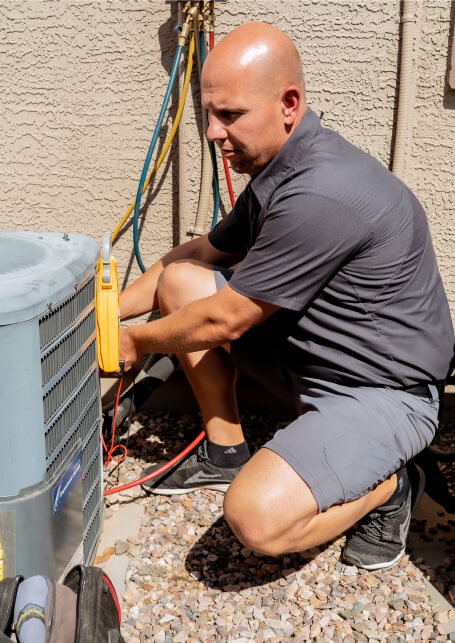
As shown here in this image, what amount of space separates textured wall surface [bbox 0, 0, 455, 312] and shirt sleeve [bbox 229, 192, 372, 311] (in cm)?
102

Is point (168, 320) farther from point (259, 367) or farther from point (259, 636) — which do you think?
point (259, 636)

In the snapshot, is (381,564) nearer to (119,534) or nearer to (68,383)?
(119,534)

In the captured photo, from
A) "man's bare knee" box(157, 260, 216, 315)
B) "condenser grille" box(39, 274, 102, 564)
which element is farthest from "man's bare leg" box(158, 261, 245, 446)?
"condenser grille" box(39, 274, 102, 564)

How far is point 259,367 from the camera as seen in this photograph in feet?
7.68

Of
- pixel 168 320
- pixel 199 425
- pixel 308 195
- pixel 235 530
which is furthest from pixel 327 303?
pixel 199 425

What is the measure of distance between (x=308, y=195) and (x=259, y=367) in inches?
28.0

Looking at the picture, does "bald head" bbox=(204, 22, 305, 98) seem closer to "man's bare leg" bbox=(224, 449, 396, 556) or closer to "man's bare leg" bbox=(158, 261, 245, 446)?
"man's bare leg" bbox=(158, 261, 245, 446)

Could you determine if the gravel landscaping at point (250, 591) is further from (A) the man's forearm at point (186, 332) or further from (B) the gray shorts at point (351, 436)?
(A) the man's forearm at point (186, 332)

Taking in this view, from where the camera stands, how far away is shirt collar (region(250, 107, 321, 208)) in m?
1.99

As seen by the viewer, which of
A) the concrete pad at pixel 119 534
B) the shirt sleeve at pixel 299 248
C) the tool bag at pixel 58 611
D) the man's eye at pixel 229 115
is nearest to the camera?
the tool bag at pixel 58 611

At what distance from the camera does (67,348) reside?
167 centimetres

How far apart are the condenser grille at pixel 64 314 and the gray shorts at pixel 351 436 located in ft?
2.20

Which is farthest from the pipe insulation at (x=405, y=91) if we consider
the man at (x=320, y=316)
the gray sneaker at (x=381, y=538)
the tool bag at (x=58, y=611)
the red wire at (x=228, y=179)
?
the tool bag at (x=58, y=611)

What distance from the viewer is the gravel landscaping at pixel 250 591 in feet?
6.16
